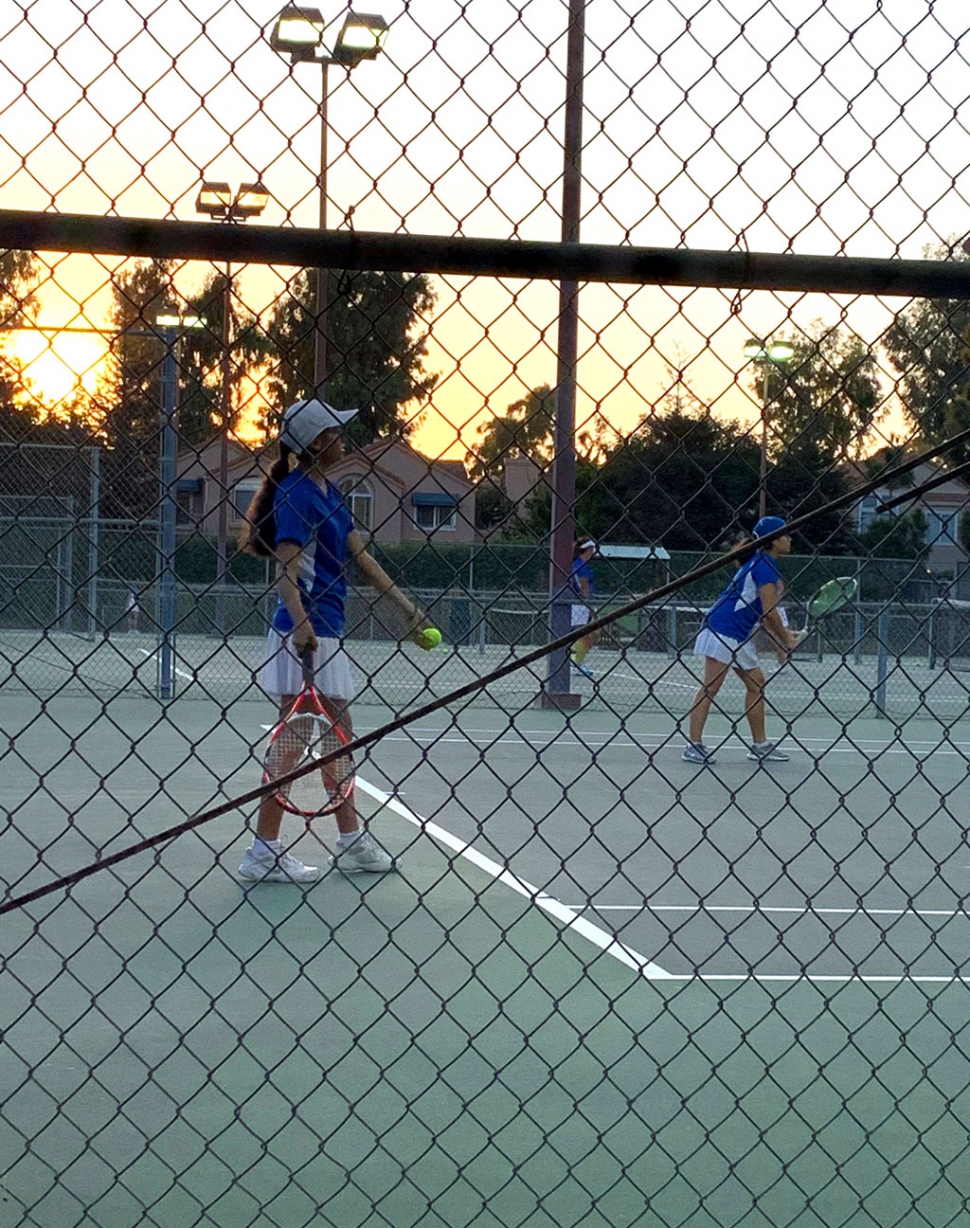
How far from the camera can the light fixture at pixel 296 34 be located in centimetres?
263

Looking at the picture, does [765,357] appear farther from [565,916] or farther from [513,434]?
[565,916]

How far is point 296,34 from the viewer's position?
2.80 metres

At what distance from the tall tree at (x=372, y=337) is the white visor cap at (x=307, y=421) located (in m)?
0.24

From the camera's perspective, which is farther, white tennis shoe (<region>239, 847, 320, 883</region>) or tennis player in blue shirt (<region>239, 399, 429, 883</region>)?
white tennis shoe (<region>239, 847, 320, 883</region>)

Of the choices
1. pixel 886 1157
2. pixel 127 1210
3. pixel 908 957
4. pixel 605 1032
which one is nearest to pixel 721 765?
pixel 908 957

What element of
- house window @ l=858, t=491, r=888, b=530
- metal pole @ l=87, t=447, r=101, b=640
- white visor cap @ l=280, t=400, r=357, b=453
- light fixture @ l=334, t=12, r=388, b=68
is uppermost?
light fixture @ l=334, t=12, r=388, b=68

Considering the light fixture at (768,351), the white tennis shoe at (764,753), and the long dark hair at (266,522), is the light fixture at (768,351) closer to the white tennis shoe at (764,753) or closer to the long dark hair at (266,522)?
the white tennis shoe at (764,753)

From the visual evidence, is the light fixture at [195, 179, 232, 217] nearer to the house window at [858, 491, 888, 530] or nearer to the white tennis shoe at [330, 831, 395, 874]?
the house window at [858, 491, 888, 530]

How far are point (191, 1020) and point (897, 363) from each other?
256cm

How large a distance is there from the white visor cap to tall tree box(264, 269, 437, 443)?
0.24m

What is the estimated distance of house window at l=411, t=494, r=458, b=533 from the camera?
3.10 metres

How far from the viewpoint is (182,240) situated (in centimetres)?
256

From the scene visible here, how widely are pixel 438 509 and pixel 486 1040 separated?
1.66m

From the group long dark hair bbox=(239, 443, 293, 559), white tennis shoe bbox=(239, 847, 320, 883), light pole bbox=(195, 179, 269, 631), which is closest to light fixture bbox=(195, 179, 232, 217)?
light pole bbox=(195, 179, 269, 631)
